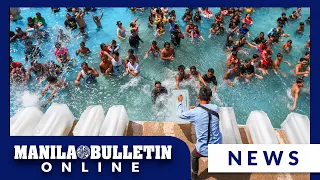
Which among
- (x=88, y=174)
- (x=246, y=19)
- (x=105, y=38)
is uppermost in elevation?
(x=246, y=19)

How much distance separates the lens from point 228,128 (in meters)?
7.10

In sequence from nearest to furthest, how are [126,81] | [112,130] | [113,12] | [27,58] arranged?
[112,130] < [126,81] < [27,58] < [113,12]

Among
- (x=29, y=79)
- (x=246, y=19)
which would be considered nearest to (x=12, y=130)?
(x=29, y=79)

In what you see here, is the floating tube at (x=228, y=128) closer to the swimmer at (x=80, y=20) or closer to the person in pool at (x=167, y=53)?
the person in pool at (x=167, y=53)

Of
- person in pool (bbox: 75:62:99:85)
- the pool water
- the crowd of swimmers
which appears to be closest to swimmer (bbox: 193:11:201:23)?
the crowd of swimmers

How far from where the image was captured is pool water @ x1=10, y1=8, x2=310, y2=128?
32.7ft

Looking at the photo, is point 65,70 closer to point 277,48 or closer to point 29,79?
point 29,79

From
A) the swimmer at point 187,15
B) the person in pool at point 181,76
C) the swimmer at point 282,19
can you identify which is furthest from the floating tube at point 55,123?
the swimmer at point 282,19

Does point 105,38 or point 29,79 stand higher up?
point 105,38

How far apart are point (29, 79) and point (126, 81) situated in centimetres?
298

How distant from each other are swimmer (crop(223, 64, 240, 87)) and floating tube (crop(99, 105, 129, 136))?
419 centimetres

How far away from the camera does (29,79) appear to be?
10.8 m

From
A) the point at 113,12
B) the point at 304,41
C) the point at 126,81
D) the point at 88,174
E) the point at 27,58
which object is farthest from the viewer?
the point at 113,12

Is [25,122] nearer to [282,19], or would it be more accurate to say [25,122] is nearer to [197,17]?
Answer: [197,17]
